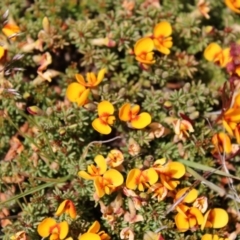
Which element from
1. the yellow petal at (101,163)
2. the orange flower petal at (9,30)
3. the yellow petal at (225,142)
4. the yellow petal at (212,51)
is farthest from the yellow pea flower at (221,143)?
the orange flower petal at (9,30)

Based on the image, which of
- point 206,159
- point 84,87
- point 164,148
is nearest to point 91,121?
point 84,87

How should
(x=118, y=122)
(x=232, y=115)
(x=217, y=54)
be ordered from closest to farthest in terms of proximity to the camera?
(x=232, y=115), (x=118, y=122), (x=217, y=54)

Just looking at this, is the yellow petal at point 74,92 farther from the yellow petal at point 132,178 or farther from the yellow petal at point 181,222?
the yellow petal at point 181,222

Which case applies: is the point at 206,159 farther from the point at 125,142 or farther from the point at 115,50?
the point at 115,50

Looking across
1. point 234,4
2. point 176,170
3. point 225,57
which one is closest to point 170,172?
point 176,170

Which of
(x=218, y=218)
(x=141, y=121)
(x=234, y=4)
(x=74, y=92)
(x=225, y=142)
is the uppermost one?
(x=234, y=4)

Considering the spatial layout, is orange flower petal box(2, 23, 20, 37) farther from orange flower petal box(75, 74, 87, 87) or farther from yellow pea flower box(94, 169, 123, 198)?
yellow pea flower box(94, 169, 123, 198)

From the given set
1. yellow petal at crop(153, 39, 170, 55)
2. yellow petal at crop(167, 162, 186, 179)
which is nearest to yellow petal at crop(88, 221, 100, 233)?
yellow petal at crop(167, 162, 186, 179)

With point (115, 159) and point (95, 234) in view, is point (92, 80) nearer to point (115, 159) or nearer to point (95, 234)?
point (115, 159)
